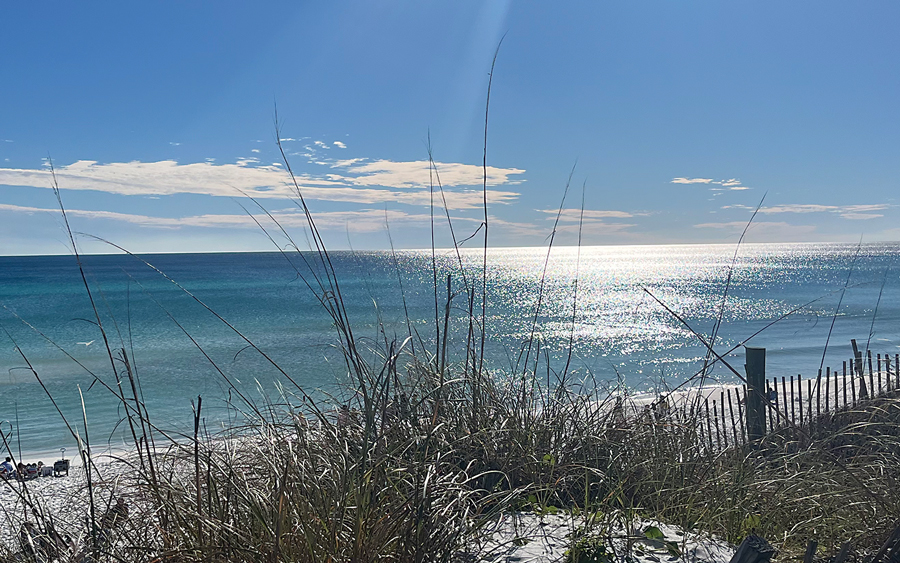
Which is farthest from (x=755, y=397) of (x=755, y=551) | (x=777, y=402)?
(x=755, y=551)

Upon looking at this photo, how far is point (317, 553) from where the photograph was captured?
5.83ft

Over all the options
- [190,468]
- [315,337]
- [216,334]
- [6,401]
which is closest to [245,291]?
[216,334]

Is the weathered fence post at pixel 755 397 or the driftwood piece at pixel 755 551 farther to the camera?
the weathered fence post at pixel 755 397

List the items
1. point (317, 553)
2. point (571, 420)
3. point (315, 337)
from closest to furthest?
point (317, 553) < point (571, 420) < point (315, 337)

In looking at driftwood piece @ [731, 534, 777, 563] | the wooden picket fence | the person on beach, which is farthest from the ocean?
driftwood piece @ [731, 534, 777, 563]

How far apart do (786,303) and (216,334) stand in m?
48.4

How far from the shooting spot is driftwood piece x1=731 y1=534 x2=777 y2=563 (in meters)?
1.85

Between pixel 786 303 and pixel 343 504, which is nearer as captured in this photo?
pixel 343 504

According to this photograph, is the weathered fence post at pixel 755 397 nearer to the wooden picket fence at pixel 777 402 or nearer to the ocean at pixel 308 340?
the wooden picket fence at pixel 777 402

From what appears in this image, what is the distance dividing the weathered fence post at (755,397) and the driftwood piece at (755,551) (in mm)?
3007

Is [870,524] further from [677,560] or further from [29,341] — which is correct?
[29,341]

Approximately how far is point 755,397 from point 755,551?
3.70 m

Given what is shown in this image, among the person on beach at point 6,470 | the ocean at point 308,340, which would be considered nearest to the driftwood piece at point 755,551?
the ocean at point 308,340

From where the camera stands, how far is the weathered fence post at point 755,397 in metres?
4.92
